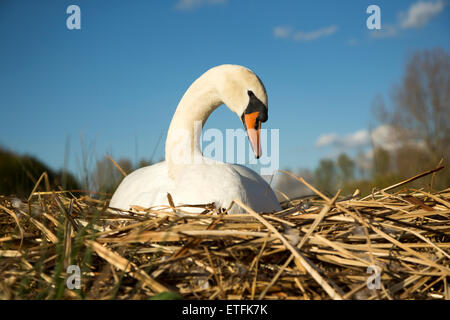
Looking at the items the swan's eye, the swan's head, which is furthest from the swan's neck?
the swan's eye

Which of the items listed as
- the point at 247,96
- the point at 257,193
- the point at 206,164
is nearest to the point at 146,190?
the point at 206,164

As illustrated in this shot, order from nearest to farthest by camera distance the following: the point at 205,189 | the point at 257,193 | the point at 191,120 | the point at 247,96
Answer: the point at 205,189, the point at 257,193, the point at 247,96, the point at 191,120

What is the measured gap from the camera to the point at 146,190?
2.82 m

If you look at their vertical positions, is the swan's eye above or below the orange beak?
above

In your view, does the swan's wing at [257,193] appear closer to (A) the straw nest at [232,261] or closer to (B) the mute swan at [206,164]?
(B) the mute swan at [206,164]

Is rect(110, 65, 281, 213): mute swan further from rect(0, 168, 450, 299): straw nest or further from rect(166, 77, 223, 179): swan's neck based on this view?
rect(0, 168, 450, 299): straw nest

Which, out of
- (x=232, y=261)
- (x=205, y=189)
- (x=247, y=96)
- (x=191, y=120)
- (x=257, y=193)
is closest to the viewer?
(x=232, y=261)

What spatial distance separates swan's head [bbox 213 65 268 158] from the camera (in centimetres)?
269

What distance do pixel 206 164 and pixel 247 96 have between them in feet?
1.90

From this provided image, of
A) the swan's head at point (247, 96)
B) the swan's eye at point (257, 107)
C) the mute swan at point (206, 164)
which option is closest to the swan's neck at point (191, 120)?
the mute swan at point (206, 164)

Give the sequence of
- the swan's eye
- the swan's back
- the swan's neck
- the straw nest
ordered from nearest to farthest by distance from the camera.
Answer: the straw nest
the swan's back
the swan's eye
the swan's neck

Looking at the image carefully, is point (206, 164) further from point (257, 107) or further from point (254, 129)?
point (257, 107)

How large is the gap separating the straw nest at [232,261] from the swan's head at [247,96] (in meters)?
0.99
